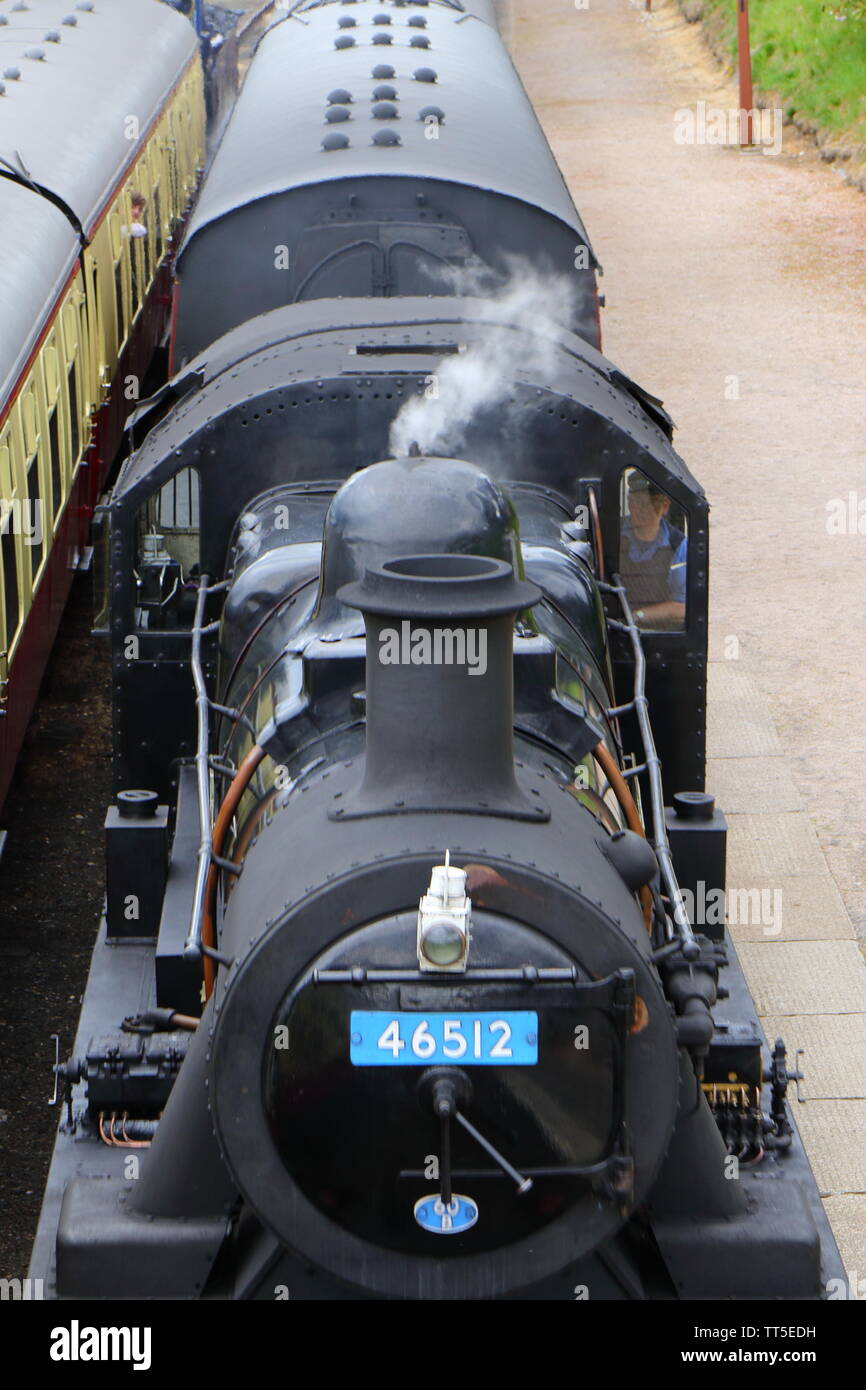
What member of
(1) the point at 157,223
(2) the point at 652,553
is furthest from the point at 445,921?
(1) the point at 157,223

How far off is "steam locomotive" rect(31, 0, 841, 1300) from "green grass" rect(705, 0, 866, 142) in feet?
63.2

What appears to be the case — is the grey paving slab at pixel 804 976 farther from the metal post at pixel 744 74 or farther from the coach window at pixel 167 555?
the metal post at pixel 744 74

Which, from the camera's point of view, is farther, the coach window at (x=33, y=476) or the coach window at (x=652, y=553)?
the coach window at (x=33, y=476)

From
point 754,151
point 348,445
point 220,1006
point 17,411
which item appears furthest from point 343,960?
point 754,151

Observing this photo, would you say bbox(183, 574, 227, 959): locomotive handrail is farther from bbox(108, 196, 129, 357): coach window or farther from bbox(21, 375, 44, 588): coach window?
bbox(108, 196, 129, 357): coach window

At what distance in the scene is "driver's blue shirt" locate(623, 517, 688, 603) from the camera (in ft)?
21.5

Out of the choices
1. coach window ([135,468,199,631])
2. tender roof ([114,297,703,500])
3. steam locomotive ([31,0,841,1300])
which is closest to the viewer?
steam locomotive ([31,0,841,1300])

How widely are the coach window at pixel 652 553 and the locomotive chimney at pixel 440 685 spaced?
243 centimetres

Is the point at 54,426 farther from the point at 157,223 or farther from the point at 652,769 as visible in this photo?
the point at 157,223

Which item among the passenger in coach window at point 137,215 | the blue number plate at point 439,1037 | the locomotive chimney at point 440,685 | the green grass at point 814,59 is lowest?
the blue number plate at point 439,1037

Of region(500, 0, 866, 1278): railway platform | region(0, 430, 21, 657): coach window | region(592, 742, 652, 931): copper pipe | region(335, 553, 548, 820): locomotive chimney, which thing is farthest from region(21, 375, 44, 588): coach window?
region(335, 553, 548, 820): locomotive chimney

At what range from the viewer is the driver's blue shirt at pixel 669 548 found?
657cm

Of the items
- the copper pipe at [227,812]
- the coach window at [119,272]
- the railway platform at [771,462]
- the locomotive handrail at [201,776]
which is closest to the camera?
the locomotive handrail at [201,776]

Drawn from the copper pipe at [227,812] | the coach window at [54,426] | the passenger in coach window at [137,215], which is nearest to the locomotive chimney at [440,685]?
the copper pipe at [227,812]
